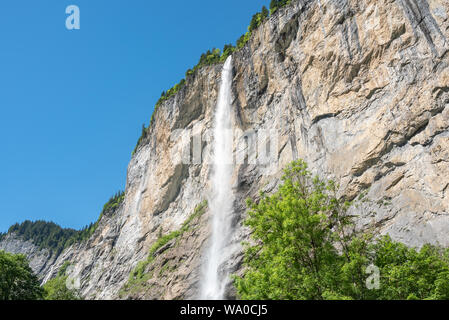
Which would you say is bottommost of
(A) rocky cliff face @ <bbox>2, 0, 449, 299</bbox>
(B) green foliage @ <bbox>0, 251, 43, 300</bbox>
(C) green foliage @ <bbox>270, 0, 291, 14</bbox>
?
(B) green foliage @ <bbox>0, 251, 43, 300</bbox>

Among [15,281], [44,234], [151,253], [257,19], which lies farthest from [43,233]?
[257,19]

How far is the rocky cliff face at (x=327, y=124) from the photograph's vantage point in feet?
74.5

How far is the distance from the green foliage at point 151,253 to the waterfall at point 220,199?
100 inches

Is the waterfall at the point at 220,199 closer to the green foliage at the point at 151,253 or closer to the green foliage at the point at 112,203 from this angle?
the green foliage at the point at 151,253

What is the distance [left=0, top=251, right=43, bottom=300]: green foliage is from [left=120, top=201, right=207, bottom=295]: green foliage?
10.4 metres

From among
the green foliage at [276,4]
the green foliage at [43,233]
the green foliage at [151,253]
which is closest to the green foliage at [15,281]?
the green foliage at [151,253]

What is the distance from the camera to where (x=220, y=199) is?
41344 millimetres

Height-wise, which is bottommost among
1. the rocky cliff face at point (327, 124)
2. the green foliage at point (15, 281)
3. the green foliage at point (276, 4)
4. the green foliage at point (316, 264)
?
the green foliage at point (316, 264)

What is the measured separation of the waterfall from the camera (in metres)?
31.9

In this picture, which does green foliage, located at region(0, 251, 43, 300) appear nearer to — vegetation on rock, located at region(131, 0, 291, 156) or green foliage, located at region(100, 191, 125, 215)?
vegetation on rock, located at region(131, 0, 291, 156)

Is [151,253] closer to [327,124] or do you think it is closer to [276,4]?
[327,124]

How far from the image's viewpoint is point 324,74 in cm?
3247

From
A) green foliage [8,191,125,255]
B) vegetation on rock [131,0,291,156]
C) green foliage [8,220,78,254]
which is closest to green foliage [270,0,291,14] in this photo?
vegetation on rock [131,0,291,156]
